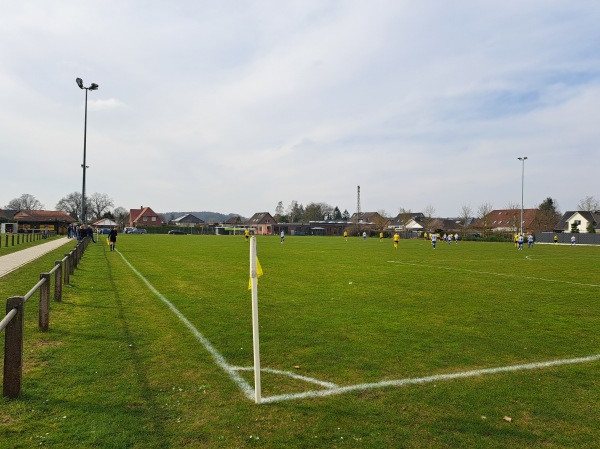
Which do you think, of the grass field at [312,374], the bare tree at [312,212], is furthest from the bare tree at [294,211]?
the grass field at [312,374]

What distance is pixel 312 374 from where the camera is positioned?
559 centimetres

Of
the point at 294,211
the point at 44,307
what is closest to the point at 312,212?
the point at 294,211

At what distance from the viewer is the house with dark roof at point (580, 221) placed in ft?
275

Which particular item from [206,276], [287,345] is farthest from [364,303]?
[206,276]

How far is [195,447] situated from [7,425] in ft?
5.95

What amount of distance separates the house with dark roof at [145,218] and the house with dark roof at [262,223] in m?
27.3

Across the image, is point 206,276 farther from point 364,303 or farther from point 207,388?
point 207,388

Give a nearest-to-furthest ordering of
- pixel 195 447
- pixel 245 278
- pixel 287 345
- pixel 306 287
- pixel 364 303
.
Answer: pixel 195 447 < pixel 287 345 < pixel 364 303 < pixel 306 287 < pixel 245 278

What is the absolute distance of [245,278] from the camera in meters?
15.7

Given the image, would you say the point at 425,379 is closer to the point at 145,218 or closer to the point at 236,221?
the point at 145,218

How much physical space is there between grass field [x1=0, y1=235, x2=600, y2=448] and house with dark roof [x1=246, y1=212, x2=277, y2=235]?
117 metres

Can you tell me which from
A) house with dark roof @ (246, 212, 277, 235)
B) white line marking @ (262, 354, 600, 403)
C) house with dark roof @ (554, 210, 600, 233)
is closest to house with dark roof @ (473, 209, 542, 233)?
house with dark roof @ (554, 210, 600, 233)

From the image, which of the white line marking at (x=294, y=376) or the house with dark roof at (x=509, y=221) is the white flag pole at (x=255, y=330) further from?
the house with dark roof at (x=509, y=221)

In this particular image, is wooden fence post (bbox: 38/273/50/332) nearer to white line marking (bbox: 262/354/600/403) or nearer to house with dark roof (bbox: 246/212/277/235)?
white line marking (bbox: 262/354/600/403)
